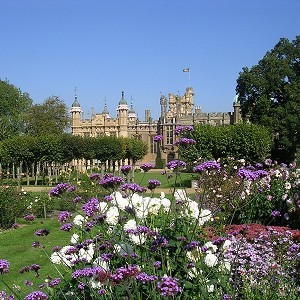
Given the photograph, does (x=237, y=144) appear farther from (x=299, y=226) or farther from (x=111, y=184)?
(x=111, y=184)

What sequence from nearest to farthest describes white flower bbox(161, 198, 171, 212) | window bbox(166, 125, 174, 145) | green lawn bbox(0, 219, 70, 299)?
white flower bbox(161, 198, 171, 212)
green lawn bbox(0, 219, 70, 299)
window bbox(166, 125, 174, 145)

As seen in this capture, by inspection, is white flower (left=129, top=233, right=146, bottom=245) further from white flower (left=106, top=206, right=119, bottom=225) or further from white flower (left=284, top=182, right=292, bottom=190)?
white flower (left=284, top=182, right=292, bottom=190)

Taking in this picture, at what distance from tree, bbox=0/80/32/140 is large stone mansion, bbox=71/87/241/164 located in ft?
28.8

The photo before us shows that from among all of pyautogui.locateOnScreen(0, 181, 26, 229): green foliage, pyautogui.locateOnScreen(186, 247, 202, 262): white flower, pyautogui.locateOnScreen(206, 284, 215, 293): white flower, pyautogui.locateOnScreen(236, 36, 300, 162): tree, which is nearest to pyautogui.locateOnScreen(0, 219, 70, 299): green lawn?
pyautogui.locateOnScreen(0, 181, 26, 229): green foliage

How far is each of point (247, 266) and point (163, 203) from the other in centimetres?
111

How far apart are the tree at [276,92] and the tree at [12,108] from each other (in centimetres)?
2444

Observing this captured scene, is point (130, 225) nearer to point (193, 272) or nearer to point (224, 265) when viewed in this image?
point (193, 272)

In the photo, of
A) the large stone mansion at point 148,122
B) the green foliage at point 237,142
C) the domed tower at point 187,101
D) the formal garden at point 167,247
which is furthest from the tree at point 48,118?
the formal garden at point 167,247

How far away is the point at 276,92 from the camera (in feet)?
123

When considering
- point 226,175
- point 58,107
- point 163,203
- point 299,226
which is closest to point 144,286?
point 163,203

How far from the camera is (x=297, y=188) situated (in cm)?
1037

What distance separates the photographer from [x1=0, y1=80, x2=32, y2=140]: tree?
174ft

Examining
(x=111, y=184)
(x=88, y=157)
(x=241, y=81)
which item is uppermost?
(x=241, y=81)

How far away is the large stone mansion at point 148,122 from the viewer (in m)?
60.0
